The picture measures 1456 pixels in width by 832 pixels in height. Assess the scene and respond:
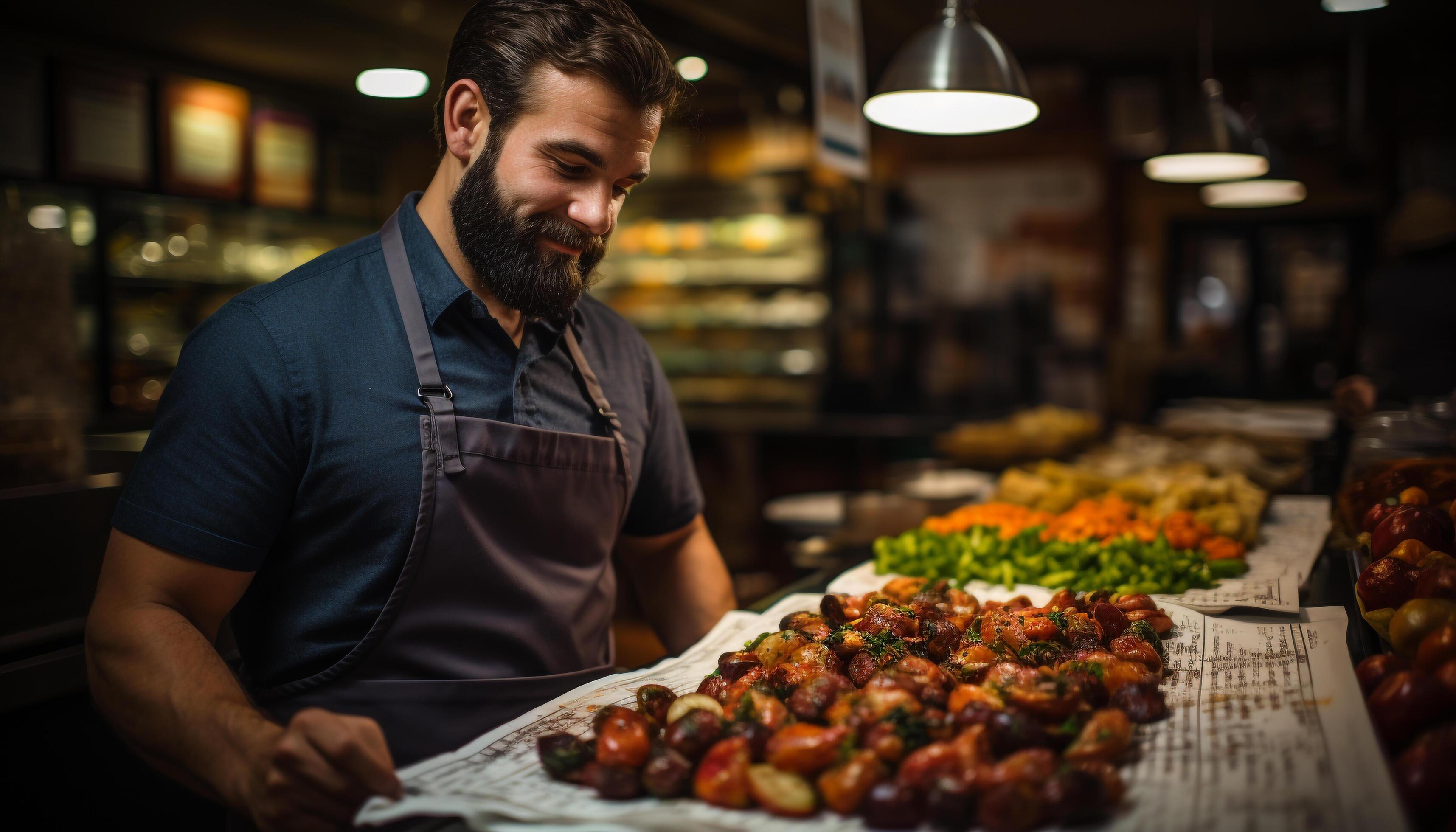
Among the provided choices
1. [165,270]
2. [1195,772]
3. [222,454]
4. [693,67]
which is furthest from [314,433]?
[165,270]

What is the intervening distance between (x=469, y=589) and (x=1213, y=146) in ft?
9.75

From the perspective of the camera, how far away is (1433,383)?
4.35 metres

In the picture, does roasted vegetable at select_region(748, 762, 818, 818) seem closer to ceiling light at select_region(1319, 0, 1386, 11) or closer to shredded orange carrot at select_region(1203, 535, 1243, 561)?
shredded orange carrot at select_region(1203, 535, 1243, 561)

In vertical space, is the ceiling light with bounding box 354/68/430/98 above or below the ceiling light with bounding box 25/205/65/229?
above

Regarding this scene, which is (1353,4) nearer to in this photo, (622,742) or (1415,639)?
(1415,639)

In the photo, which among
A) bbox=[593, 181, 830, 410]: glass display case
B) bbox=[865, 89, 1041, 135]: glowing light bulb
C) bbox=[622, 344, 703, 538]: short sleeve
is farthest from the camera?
bbox=[593, 181, 830, 410]: glass display case

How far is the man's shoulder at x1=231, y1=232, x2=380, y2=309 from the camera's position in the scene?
1.34 metres

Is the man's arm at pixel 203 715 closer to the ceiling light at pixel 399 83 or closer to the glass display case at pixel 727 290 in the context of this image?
the ceiling light at pixel 399 83

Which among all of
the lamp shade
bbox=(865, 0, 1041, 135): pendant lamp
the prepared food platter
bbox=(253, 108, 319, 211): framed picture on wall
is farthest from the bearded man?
bbox=(253, 108, 319, 211): framed picture on wall

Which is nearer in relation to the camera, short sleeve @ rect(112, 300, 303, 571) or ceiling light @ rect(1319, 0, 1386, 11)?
short sleeve @ rect(112, 300, 303, 571)

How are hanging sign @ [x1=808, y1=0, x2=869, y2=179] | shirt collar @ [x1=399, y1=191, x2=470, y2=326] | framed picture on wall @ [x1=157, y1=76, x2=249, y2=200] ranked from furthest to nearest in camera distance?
framed picture on wall @ [x1=157, y1=76, x2=249, y2=200] < hanging sign @ [x1=808, y1=0, x2=869, y2=179] < shirt collar @ [x1=399, y1=191, x2=470, y2=326]

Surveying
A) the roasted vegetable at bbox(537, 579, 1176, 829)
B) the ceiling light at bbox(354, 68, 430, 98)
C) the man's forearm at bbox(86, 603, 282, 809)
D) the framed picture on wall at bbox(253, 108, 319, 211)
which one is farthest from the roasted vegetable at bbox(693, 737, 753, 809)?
the framed picture on wall at bbox(253, 108, 319, 211)

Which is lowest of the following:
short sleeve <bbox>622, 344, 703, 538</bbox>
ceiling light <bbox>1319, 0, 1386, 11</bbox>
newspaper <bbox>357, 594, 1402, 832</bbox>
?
newspaper <bbox>357, 594, 1402, 832</bbox>

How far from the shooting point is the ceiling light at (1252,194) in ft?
16.5
